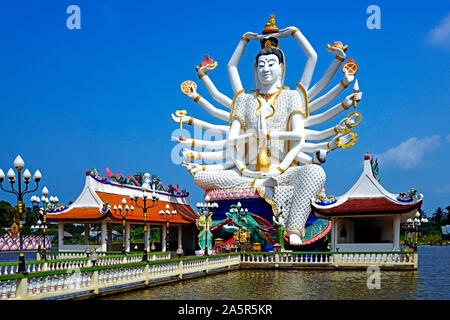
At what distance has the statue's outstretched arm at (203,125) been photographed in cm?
3847

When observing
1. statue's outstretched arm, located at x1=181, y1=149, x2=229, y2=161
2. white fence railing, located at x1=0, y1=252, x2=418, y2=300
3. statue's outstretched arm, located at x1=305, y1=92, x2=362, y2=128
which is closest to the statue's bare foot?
white fence railing, located at x1=0, y1=252, x2=418, y2=300

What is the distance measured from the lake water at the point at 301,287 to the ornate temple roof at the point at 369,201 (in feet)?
11.5

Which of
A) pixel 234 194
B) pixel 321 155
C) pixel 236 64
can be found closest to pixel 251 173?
pixel 234 194

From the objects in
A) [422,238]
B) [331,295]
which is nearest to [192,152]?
[331,295]

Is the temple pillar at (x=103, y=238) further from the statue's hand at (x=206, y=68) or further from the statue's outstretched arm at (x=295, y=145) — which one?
the statue's hand at (x=206, y=68)

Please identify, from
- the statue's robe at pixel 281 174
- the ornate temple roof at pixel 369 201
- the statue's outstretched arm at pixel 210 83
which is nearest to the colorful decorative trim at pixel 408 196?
the ornate temple roof at pixel 369 201

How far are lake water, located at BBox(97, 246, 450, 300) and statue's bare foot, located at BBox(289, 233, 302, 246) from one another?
339 inches

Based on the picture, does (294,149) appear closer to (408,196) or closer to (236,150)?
(236,150)

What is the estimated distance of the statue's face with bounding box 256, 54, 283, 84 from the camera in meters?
36.2

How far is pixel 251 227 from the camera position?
108 feet

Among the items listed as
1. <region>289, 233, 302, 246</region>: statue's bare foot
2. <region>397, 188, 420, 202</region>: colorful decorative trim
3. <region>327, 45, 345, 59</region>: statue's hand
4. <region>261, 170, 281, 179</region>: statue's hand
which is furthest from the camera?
<region>327, 45, 345, 59</region>: statue's hand

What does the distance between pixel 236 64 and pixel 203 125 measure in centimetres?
522

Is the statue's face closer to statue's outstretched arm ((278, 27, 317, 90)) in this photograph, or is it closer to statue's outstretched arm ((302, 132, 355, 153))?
statue's outstretched arm ((278, 27, 317, 90))

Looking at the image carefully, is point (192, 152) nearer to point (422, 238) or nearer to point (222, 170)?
point (222, 170)
